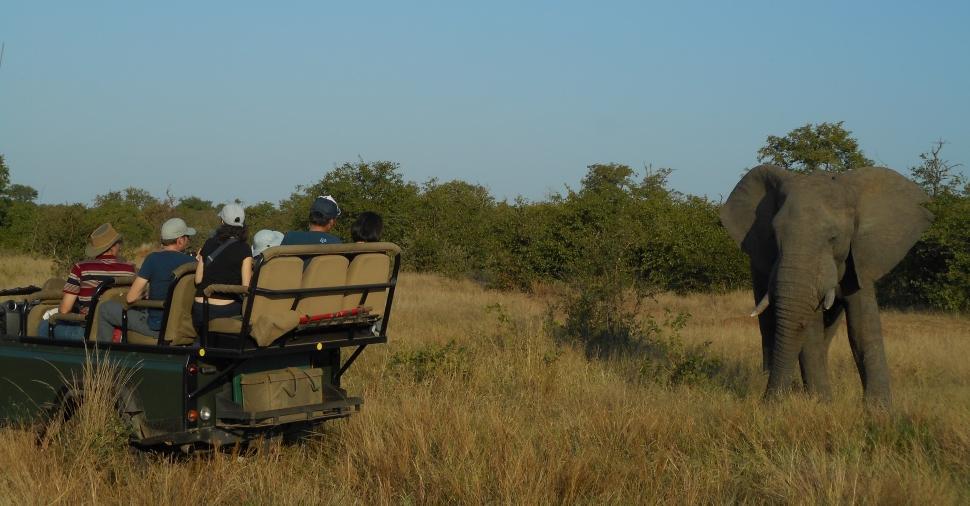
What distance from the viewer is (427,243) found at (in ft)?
93.1

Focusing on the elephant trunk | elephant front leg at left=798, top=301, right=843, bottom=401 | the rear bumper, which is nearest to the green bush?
elephant front leg at left=798, top=301, right=843, bottom=401

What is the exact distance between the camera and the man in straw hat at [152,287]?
22.9ft

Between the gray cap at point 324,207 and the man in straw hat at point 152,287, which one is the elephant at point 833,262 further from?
the man in straw hat at point 152,287

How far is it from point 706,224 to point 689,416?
16474mm

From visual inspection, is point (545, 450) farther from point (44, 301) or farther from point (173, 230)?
point (44, 301)

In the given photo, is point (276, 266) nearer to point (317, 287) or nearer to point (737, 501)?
point (317, 287)

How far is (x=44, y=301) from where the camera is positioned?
26.5ft

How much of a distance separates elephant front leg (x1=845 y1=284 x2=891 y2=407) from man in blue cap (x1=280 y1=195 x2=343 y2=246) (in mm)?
4656

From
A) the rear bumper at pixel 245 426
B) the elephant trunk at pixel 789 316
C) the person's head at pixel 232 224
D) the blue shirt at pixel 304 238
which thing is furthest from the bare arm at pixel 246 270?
the elephant trunk at pixel 789 316

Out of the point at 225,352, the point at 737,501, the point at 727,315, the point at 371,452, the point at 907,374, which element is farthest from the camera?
the point at 727,315

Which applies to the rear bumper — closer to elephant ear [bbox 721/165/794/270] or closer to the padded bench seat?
the padded bench seat

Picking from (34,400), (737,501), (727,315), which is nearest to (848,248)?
(737,501)

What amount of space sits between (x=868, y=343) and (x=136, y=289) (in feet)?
20.0

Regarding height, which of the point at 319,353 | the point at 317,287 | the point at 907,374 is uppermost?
the point at 317,287
